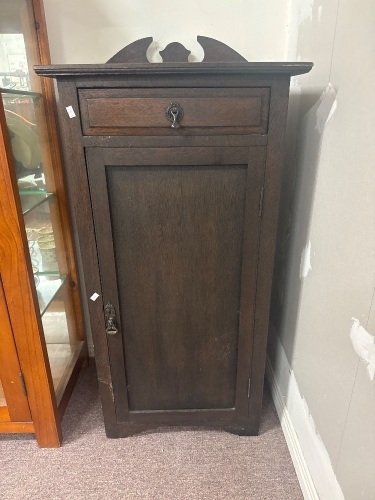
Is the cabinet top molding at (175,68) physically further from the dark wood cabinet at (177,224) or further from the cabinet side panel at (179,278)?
the cabinet side panel at (179,278)

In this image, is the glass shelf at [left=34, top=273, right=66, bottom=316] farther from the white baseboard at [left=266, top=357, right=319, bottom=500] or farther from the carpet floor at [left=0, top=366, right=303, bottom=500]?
the white baseboard at [left=266, top=357, right=319, bottom=500]

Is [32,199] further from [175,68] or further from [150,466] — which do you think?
[150,466]

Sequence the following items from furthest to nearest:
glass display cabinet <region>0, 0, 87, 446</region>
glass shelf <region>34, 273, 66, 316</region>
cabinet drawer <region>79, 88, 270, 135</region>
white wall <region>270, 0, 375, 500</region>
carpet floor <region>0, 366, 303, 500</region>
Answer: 1. glass shelf <region>34, 273, 66, 316</region>
2. carpet floor <region>0, 366, 303, 500</region>
3. glass display cabinet <region>0, 0, 87, 446</region>
4. cabinet drawer <region>79, 88, 270, 135</region>
5. white wall <region>270, 0, 375, 500</region>

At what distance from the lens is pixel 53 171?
1464 millimetres

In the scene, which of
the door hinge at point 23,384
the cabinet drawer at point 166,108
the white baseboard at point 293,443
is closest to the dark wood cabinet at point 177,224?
the cabinet drawer at point 166,108

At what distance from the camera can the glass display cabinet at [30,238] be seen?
1.12 metres

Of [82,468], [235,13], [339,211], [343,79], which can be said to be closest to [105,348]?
[82,468]

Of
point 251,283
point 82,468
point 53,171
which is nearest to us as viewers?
point 251,283

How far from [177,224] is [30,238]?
58 centimetres

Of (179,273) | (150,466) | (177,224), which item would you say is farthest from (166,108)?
(150,466)

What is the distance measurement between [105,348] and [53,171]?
733 millimetres

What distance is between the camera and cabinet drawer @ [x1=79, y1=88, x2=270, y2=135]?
97 centimetres

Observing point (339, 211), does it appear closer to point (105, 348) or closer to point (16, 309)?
point (105, 348)

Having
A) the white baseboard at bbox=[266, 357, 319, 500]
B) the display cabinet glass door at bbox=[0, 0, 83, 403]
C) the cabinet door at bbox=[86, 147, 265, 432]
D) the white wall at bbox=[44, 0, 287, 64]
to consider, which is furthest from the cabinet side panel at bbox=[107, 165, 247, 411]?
the white wall at bbox=[44, 0, 287, 64]
